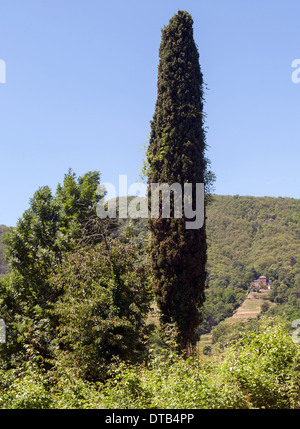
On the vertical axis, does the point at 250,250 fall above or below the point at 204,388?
above

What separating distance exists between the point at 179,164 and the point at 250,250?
33.1m

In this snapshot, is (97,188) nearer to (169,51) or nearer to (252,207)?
(169,51)

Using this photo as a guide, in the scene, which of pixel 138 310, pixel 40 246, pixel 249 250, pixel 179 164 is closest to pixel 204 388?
pixel 138 310

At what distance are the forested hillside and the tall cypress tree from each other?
15.5 metres

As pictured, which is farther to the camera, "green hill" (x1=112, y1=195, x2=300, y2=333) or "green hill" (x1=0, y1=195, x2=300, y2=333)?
"green hill" (x1=112, y1=195, x2=300, y2=333)

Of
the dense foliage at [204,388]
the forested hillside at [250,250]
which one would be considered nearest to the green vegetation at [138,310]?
the dense foliage at [204,388]

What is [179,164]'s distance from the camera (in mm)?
11773

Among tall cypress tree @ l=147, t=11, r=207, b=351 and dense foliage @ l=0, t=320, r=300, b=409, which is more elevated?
tall cypress tree @ l=147, t=11, r=207, b=351

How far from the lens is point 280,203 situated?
55.0 meters

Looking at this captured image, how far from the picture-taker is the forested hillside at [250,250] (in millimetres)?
32906

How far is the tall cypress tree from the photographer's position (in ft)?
36.5

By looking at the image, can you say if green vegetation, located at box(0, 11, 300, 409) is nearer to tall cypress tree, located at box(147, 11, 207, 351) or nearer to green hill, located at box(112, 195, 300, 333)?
tall cypress tree, located at box(147, 11, 207, 351)

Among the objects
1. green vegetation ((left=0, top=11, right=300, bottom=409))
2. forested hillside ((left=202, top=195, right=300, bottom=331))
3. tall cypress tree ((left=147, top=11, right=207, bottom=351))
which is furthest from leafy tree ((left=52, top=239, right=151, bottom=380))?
forested hillside ((left=202, top=195, right=300, bottom=331))

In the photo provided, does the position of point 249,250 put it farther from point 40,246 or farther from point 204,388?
point 204,388
